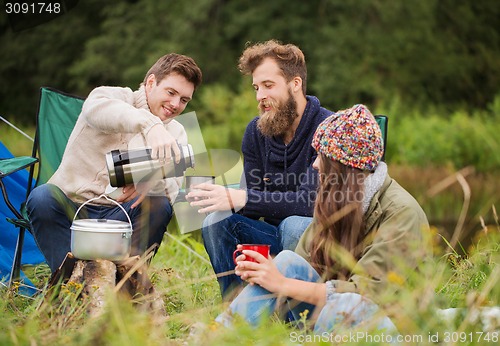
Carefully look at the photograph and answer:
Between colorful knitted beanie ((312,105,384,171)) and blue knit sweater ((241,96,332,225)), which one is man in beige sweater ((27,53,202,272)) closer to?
blue knit sweater ((241,96,332,225))

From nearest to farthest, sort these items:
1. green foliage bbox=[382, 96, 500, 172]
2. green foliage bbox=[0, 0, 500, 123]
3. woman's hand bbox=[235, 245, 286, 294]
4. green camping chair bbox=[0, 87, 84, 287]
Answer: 1. woman's hand bbox=[235, 245, 286, 294]
2. green camping chair bbox=[0, 87, 84, 287]
3. green foliage bbox=[382, 96, 500, 172]
4. green foliage bbox=[0, 0, 500, 123]

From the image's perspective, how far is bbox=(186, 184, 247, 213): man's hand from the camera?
262 centimetres

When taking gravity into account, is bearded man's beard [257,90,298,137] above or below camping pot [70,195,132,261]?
above

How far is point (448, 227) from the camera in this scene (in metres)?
6.23

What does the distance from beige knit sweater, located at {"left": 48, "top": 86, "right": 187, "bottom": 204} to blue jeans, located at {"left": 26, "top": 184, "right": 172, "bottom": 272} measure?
0.09 metres

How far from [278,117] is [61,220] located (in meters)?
0.86

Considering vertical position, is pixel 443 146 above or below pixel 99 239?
below

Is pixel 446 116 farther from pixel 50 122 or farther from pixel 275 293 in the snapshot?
pixel 275 293

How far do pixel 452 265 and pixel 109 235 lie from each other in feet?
5.17

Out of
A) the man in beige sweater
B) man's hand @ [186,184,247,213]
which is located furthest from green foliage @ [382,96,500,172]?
man's hand @ [186,184,247,213]

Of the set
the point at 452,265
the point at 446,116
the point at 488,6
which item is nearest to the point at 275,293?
the point at 452,265

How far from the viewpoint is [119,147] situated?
2934 mm

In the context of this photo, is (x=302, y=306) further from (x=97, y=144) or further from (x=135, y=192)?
(x=97, y=144)

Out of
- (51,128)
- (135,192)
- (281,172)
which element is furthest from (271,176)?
(51,128)
